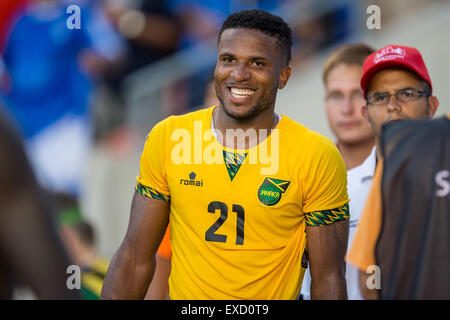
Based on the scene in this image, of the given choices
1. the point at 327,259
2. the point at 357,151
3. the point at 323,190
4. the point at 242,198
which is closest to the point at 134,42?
the point at 357,151

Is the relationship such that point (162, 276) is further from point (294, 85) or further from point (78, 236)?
point (294, 85)

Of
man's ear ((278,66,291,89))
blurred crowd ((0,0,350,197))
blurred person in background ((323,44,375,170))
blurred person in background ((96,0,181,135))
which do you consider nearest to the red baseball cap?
man's ear ((278,66,291,89))

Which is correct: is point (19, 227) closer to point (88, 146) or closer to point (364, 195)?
point (364, 195)

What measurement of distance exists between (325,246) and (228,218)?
18.7 inches

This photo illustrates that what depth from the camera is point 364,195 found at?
4164mm

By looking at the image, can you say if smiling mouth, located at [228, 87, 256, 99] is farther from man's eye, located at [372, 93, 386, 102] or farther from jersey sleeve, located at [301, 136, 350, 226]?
man's eye, located at [372, 93, 386, 102]

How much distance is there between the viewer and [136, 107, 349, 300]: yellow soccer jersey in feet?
10.8

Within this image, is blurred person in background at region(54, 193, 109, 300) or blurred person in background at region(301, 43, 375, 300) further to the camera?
blurred person in background at region(54, 193, 109, 300)

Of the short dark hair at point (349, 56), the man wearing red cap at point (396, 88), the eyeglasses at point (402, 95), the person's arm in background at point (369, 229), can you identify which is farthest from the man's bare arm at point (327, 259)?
the short dark hair at point (349, 56)

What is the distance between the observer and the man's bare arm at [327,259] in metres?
3.22

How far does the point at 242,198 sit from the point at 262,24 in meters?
0.90

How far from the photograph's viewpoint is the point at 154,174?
3465mm

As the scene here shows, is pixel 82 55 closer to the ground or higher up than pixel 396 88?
higher up
